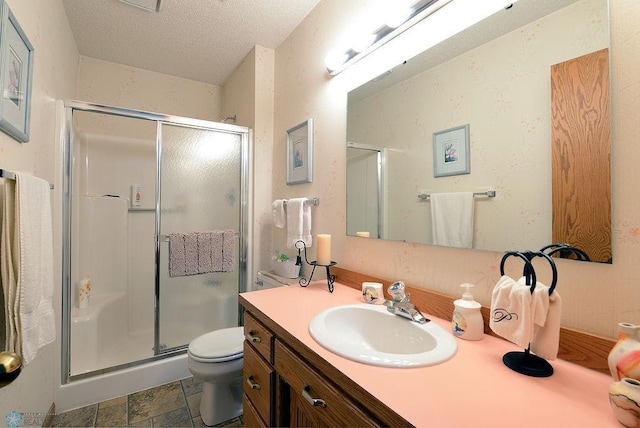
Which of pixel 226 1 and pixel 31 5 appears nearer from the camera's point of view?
pixel 31 5

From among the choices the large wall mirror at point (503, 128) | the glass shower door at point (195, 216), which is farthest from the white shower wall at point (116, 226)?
the large wall mirror at point (503, 128)

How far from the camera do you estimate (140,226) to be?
2.49 m

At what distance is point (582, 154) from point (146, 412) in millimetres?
2269

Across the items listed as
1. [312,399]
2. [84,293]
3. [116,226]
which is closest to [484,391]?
[312,399]

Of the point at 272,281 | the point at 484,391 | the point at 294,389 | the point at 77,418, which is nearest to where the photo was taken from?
the point at 484,391

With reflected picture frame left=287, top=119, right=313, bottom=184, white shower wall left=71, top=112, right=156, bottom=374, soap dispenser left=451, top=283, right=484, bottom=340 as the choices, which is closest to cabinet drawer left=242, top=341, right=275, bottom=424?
soap dispenser left=451, top=283, right=484, bottom=340

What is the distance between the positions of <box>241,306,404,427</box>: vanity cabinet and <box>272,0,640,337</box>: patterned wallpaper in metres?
0.56

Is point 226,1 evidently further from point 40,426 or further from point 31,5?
point 40,426

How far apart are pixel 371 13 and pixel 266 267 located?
1.79m

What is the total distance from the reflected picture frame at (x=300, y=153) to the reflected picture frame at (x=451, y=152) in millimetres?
850

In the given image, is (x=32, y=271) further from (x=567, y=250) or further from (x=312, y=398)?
(x=567, y=250)

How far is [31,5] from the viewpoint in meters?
1.15

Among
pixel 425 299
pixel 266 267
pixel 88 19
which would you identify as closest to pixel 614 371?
pixel 425 299

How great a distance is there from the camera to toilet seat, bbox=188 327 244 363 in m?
1.44
